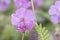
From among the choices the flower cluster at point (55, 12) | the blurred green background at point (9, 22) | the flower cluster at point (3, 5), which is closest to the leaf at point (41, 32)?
the flower cluster at point (55, 12)

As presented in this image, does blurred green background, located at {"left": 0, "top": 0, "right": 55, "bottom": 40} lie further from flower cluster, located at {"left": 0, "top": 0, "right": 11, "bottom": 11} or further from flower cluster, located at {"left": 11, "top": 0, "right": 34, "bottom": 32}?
flower cluster, located at {"left": 11, "top": 0, "right": 34, "bottom": 32}

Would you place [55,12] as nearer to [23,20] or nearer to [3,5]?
[23,20]

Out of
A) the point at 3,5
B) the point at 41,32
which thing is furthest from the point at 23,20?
the point at 3,5

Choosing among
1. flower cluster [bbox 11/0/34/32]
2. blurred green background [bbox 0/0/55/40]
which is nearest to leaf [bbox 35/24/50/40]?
flower cluster [bbox 11/0/34/32]

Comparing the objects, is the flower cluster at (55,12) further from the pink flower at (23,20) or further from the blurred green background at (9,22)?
the blurred green background at (9,22)

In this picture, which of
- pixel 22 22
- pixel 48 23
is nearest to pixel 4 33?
pixel 48 23

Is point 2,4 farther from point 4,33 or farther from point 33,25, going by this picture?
point 33,25

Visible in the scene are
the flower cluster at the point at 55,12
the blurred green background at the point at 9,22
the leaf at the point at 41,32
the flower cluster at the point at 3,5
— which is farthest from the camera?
the flower cluster at the point at 3,5

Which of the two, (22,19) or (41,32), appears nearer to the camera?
(41,32)

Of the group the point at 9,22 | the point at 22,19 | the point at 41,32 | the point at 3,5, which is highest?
the point at 3,5

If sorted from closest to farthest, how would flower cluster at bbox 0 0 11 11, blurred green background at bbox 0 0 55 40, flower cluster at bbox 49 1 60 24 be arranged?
flower cluster at bbox 49 1 60 24 → blurred green background at bbox 0 0 55 40 → flower cluster at bbox 0 0 11 11

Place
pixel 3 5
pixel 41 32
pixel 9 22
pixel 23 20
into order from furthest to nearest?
1. pixel 3 5
2. pixel 9 22
3. pixel 23 20
4. pixel 41 32
